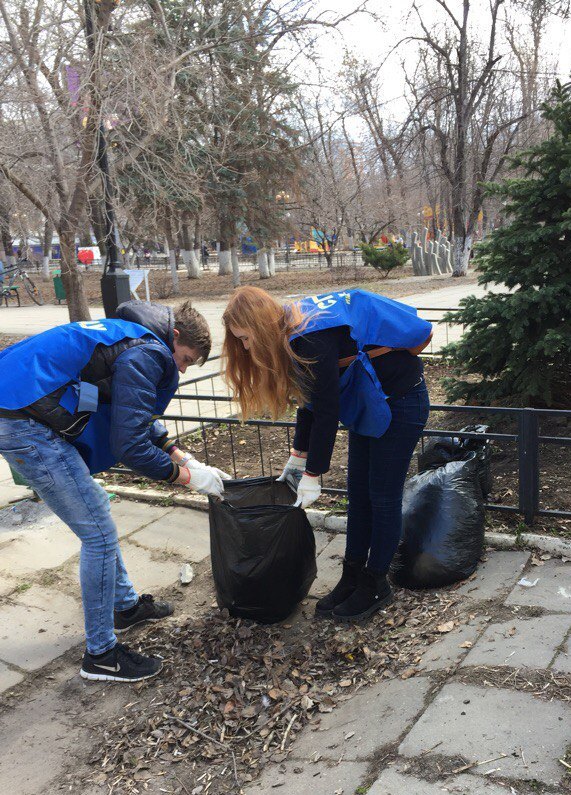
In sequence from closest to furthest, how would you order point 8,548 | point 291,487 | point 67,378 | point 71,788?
1. point 71,788
2. point 67,378
3. point 291,487
4. point 8,548

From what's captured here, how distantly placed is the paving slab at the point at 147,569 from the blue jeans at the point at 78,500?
0.77 metres

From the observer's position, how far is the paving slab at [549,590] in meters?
2.78

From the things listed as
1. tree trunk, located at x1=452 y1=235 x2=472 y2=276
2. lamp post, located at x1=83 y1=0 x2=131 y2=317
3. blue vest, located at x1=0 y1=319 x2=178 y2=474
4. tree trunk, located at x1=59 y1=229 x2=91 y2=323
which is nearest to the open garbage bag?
blue vest, located at x1=0 y1=319 x2=178 y2=474

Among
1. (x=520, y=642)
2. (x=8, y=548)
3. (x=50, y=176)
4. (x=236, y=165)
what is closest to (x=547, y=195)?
(x=520, y=642)

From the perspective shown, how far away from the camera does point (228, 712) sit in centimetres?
250

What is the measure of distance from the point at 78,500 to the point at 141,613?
848 millimetres

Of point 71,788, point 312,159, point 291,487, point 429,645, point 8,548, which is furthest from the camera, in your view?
point 312,159

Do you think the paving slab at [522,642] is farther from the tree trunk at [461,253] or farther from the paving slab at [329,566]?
the tree trunk at [461,253]

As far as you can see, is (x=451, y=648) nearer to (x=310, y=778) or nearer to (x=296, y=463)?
(x=310, y=778)

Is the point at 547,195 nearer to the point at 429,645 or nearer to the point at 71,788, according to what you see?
the point at 429,645

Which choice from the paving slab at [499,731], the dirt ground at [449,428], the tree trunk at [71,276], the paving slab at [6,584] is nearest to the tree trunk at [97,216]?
the tree trunk at [71,276]

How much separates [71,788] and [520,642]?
1.68 meters

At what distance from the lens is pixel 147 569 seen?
374 centimetres

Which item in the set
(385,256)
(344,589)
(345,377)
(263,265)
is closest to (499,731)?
(344,589)
